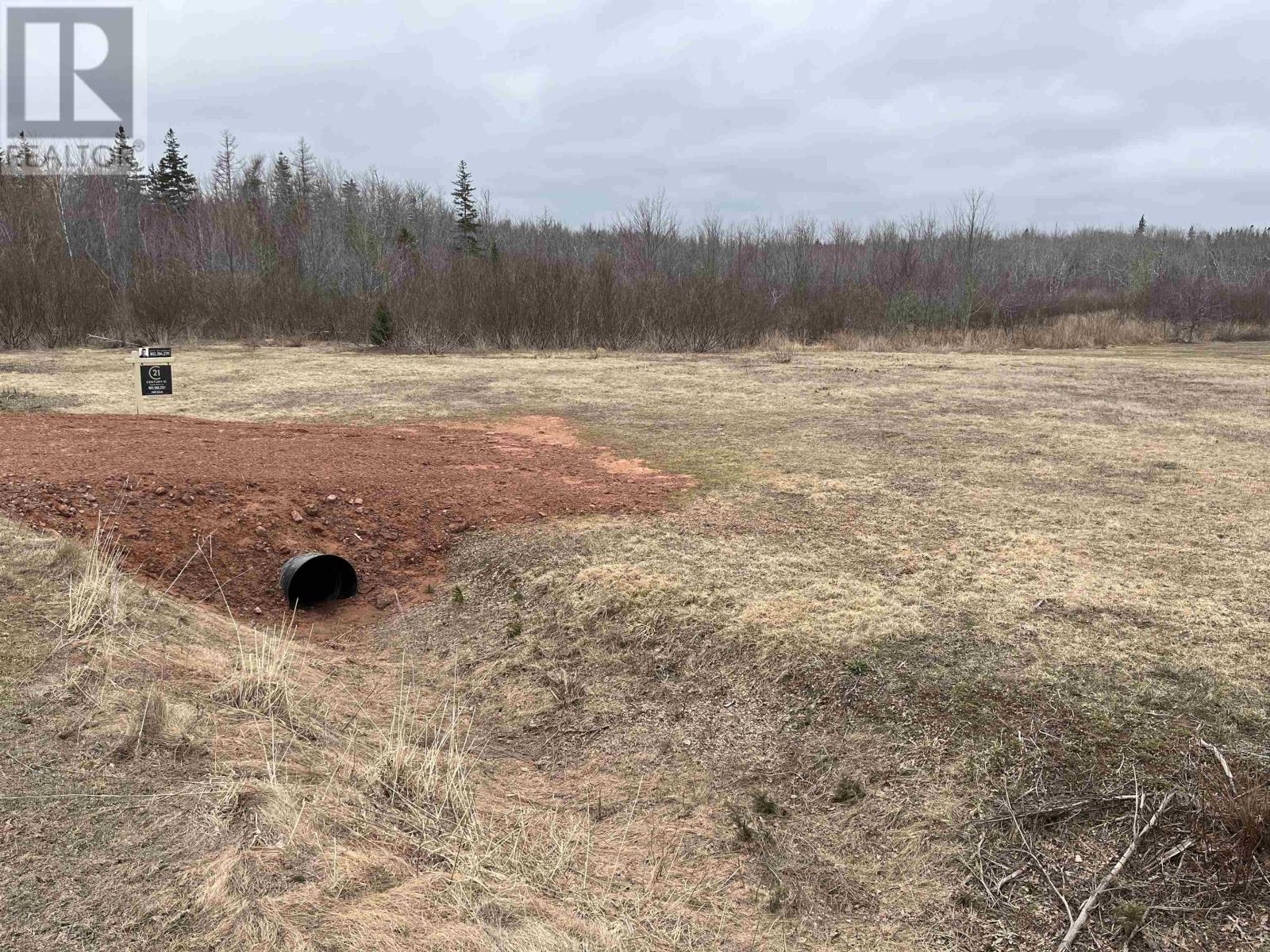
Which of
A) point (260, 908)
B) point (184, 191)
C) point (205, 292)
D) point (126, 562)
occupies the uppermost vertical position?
point (184, 191)

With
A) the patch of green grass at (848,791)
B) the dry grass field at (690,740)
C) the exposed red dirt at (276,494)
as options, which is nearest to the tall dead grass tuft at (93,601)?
the dry grass field at (690,740)

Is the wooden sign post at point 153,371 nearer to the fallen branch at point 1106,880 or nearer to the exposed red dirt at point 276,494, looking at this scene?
the exposed red dirt at point 276,494

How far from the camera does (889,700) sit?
3.71 meters

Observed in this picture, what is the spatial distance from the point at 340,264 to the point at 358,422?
74.5ft

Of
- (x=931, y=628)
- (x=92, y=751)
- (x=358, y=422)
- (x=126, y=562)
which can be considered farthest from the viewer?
(x=358, y=422)

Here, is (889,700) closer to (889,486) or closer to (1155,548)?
(1155,548)

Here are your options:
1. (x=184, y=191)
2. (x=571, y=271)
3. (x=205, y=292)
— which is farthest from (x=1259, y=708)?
(x=184, y=191)

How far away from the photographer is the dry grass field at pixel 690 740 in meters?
2.53

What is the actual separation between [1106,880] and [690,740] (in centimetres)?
159

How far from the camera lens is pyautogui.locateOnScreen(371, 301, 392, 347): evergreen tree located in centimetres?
2033

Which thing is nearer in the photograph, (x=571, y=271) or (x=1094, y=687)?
(x=1094, y=687)

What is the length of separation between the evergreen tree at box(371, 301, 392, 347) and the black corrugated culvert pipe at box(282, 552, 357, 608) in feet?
51.8

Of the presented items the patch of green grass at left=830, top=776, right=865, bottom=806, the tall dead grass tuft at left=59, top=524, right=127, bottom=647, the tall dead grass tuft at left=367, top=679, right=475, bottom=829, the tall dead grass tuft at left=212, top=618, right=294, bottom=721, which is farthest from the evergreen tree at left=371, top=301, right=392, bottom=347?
the patch of green grass at left=830, top=776, right=865, bottom=806

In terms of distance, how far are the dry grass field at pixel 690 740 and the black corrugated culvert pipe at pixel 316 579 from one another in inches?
15.0
